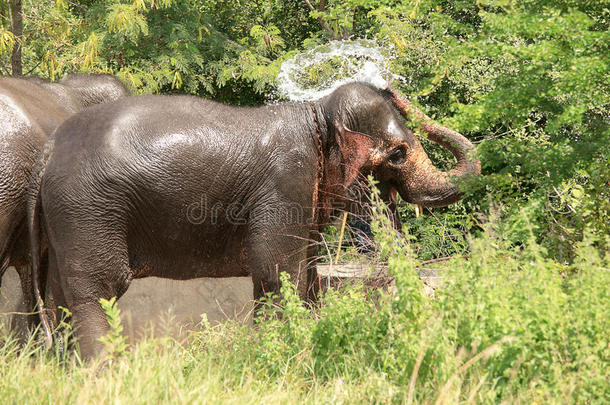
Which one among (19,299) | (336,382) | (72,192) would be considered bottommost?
(19,299)

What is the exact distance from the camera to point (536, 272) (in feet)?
11.8

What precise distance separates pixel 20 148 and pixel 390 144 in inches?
96.4

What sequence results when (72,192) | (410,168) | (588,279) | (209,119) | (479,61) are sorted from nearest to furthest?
(588,279), (72,192), (209,119), (410,168), (479,61)

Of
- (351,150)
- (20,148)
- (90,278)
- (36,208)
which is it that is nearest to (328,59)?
(351,150)

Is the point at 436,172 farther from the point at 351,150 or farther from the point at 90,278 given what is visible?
the point at 90,278

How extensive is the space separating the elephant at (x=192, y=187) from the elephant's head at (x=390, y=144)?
0.04 ft

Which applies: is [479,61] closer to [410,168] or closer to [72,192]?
[410,168]

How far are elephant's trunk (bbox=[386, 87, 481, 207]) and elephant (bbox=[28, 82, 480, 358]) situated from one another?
195mm

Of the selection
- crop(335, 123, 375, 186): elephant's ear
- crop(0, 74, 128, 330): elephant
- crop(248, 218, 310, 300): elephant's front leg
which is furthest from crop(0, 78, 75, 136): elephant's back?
crop(335, 123, 375, 186): elephant's ear

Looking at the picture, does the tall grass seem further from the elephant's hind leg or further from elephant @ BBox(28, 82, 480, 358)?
elephant @ BBox(28, 82, 480, 358)

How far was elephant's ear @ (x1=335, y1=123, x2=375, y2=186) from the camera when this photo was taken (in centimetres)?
510

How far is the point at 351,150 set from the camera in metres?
5.12

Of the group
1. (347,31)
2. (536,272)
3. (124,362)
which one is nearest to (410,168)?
(536,272)

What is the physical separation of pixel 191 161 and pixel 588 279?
2.35 meters
